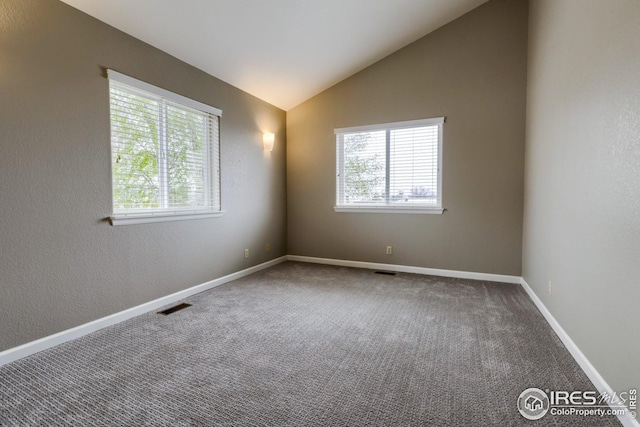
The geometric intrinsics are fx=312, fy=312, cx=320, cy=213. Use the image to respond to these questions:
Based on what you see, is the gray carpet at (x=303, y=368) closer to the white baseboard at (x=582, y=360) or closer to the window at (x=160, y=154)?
the white baseboard at (x=582, y=360)

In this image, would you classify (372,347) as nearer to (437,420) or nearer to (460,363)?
(460,363)

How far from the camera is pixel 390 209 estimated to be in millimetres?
4594

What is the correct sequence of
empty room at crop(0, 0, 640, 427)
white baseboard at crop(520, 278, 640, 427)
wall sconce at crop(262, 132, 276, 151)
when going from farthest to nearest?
wall sconce at crop(262, 132, 276, 151) → empty room at crop(0, 0, 640, 427) → white baseboard at crop(520, 278, 640, 427)

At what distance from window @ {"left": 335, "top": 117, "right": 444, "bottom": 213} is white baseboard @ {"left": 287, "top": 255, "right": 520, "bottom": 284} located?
823 mm

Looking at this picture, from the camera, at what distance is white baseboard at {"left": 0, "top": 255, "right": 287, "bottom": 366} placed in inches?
85.2

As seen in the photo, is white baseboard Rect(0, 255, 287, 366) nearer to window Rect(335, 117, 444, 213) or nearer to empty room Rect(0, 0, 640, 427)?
empty room Rect(0, 0, 640, 427)

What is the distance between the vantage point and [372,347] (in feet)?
7.63

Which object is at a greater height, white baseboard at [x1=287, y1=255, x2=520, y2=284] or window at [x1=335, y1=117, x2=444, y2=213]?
window at [x1=335, y1=117, x2=444, y2=213]

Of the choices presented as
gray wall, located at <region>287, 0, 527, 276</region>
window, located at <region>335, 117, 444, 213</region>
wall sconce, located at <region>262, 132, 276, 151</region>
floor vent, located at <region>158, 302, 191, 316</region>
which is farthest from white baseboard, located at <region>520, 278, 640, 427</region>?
wall sconce, located at <region>262, 132, 276, 151</region>

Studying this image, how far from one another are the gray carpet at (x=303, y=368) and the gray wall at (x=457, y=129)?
3.62 ft

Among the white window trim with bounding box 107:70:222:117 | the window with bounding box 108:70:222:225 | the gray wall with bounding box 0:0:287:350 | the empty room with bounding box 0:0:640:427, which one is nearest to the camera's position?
the empty room with bounding box 0:0:640:427

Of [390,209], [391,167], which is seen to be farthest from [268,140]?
[390,209]

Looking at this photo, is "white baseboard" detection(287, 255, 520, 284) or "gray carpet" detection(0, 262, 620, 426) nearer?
"gray carpet" detection(0, 262, 620, 426)

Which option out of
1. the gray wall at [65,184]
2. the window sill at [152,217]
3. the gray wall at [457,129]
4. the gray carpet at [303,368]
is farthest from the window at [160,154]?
the gray wall at [457,129]
